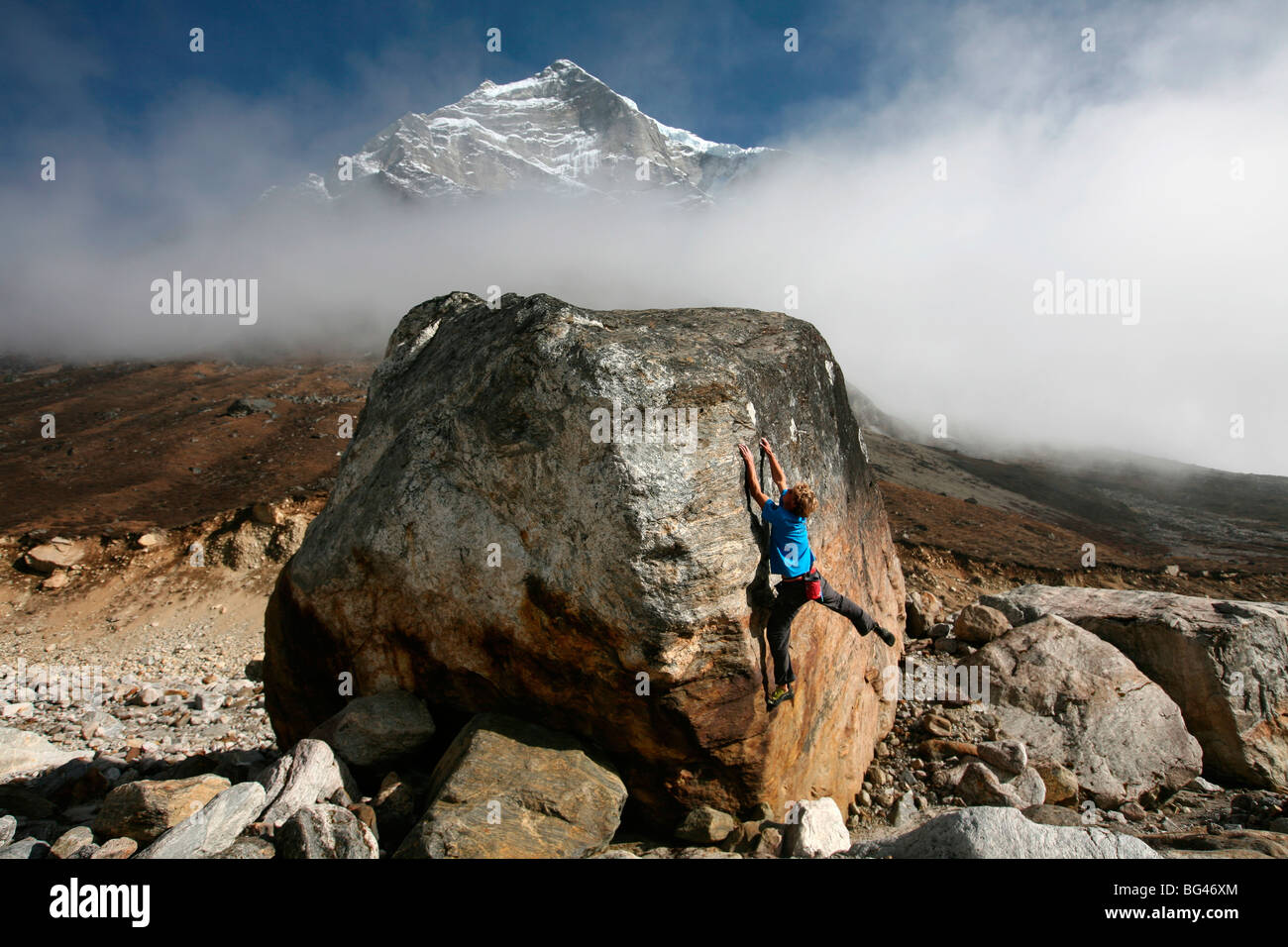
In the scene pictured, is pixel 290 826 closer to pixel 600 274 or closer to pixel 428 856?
pixel 428 856

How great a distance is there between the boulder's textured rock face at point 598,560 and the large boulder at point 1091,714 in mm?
2194

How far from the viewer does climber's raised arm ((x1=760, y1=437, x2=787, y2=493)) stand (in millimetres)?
6301

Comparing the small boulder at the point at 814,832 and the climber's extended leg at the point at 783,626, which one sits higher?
the climber's extended leg at the point at 783,626

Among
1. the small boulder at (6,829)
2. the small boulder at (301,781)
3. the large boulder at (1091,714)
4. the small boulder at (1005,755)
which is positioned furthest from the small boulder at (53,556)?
the small boulder at (1005,755)

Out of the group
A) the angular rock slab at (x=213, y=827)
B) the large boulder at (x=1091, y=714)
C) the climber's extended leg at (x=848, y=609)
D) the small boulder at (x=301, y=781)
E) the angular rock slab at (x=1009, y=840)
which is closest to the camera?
the angular rock slab at (x=1009, y=840)

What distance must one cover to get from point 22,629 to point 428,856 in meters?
20.5

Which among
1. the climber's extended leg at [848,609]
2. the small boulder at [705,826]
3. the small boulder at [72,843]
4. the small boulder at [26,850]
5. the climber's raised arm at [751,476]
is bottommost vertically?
the small boulder at [705,826]

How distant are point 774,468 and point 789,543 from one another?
0.73 m

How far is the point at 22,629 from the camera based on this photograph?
1858 cm

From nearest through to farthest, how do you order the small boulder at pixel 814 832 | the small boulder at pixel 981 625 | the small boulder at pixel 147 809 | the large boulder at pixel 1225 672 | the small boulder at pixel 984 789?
the small boulder at pixel 147 809 < the small boulder at pixel 814 832 < the small boulder at pixel 984 789 < the large boulder at pixel 1225 672 < the small boulder at pixel 981 625

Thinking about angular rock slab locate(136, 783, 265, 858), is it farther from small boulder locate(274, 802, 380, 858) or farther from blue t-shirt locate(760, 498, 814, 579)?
blue t-shirt locate(760, 498, 814, 579)

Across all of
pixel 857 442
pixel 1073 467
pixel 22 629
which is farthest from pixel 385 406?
pixel 1073 467

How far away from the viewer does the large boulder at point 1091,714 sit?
314 inches

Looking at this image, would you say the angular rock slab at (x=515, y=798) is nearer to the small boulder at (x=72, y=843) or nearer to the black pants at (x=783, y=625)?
the black pants at (x=783, y=625)
